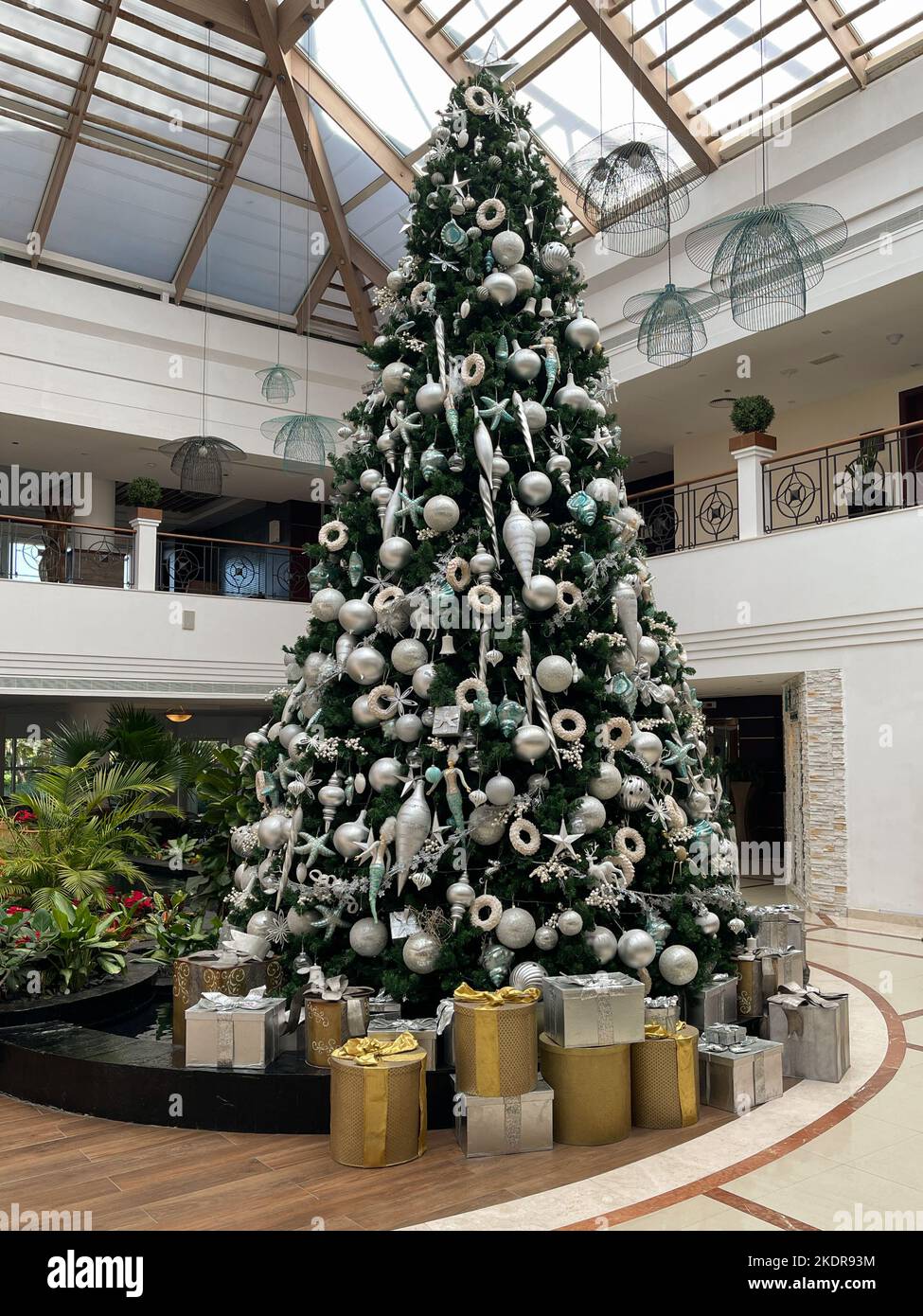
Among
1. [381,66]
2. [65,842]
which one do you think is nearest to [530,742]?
[65,842]

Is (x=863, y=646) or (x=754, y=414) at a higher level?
(x=754, y=414)

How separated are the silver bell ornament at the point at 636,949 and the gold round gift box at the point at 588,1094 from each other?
437mm

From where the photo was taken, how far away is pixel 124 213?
A: 43.2 feet

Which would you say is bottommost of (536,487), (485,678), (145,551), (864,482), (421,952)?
(421,952)

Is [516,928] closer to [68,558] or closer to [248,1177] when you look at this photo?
[248,1177]

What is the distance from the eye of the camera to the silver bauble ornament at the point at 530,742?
13.1 feet

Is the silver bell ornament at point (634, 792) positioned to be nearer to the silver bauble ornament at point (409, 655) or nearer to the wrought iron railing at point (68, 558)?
the silver bauble ornament at point (409, 655)

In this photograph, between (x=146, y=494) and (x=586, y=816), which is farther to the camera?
(x=146, y=494)

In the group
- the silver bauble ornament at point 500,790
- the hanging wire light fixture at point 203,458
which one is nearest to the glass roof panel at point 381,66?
the hanging wire light fixture at point 203,458

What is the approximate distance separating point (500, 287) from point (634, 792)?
2.30m

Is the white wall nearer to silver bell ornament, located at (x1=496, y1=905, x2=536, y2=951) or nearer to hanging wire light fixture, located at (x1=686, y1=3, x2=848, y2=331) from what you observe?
hanging wire light fixture, located at (x1=686, y1=3, x2=848, y2=331)

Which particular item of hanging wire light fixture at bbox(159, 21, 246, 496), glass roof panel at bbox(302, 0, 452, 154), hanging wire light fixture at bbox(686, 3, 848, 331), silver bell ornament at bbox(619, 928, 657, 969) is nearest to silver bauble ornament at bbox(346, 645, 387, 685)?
silver bell ornament at bbox(619, 928, 657, 969)
